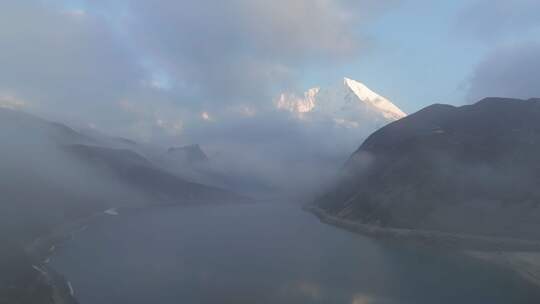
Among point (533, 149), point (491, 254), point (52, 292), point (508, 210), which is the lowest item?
point (52, 292)

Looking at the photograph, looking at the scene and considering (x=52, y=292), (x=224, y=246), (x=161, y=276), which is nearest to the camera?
(x=52, y=292)

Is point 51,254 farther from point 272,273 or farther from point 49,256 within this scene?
point 272,273

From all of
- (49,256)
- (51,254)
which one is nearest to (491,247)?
(49,256)

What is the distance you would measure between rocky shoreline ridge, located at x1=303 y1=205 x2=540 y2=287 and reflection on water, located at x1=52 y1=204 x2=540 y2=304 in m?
6.05

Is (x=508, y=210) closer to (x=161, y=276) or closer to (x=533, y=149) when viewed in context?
(x=533, y=149)

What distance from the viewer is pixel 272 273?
119000 mm

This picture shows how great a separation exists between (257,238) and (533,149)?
11106 cm

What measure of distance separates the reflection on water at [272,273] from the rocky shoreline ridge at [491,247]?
6.05 metres

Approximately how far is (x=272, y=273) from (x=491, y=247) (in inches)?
2703

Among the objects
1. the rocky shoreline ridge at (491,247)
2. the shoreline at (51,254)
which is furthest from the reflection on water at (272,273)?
the rocky shoreline ridge at (491,247)

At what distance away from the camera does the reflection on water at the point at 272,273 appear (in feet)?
326

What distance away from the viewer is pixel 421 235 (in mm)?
166250

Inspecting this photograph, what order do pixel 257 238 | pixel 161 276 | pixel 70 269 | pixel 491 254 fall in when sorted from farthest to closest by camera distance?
pixel 257 238
pixel 491 254
pixel 70 269
pixel 161 276

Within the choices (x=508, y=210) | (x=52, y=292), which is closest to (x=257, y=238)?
(x=508, y=210)
